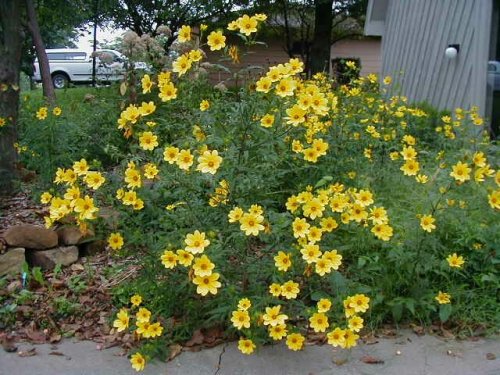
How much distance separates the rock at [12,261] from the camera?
12.6ft

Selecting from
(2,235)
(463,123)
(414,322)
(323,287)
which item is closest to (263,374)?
(323,287)

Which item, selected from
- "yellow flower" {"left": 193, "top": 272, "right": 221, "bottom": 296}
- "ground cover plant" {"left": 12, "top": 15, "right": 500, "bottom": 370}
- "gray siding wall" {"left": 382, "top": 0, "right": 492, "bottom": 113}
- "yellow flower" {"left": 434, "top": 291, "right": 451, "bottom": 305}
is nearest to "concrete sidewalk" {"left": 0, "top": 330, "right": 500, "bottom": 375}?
"ground cover plant" {"left": 12, "top": 15, "right": 500, "bottom": 370}

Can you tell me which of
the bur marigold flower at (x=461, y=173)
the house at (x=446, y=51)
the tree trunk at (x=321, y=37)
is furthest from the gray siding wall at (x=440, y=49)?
the tree trunk at (x=321, y=37)

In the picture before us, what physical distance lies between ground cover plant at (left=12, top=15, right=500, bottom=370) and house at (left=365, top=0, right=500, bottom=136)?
404 centimetres

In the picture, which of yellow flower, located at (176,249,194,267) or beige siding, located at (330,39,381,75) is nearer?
yellow flower, located at (176,249,194,267)

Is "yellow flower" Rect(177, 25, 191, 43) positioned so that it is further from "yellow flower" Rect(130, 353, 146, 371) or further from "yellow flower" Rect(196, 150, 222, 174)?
"yellow flower" Rect(130, 353, 146, 371)

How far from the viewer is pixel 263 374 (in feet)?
9.55

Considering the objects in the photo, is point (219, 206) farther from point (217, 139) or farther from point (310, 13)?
point (310, 13)

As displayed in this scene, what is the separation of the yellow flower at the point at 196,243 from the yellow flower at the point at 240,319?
1.19ft

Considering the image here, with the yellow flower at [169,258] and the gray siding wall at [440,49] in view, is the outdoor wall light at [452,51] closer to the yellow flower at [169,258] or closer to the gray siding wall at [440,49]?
the gray siding wall at [440,49]

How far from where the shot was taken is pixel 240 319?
108 inches

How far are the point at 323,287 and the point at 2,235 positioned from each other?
7.50 ft

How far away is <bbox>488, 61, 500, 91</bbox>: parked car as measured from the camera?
702 centimetres

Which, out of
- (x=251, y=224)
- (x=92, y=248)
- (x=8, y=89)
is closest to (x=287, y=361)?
(x=251, y=224)
